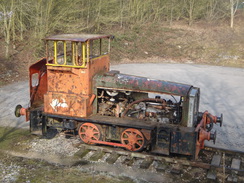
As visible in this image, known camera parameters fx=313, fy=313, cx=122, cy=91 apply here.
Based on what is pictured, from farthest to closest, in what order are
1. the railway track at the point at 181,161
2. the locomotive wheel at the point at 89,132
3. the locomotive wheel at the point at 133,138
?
the locomotive wheel at the point at 89,132 < the locomotive wheel at the point at 133,138 < the railway track at the point at 181,161

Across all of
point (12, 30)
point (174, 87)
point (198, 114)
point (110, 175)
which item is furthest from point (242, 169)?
point (12, 30)

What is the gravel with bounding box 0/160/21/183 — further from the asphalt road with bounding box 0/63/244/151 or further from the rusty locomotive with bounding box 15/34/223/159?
the asphalt road with bounding box 0/63/244/151

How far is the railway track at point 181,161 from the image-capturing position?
7043mm

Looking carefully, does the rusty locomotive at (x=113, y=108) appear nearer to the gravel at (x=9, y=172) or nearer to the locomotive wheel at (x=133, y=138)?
the locomotive wheel at (x=133, y=138)

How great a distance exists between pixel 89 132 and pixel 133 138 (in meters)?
1.23

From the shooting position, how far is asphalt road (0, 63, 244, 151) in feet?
34.2

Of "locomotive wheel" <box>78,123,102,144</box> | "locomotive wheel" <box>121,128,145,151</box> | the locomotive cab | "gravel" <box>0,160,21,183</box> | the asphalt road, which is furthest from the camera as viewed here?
the asphalt road

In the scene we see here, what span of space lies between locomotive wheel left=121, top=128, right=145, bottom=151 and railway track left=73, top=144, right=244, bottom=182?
0.65 ft

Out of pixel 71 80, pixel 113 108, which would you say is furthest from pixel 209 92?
pixel 71 80

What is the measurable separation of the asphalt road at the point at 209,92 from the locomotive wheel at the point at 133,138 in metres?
2.26

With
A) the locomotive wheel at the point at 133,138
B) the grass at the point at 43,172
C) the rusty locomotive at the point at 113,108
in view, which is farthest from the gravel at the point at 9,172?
the locomotive wheel at the point at 133,138

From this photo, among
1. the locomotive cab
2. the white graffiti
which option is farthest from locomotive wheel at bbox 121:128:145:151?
the white graffiti

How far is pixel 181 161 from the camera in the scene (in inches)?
295

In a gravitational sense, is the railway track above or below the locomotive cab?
below
